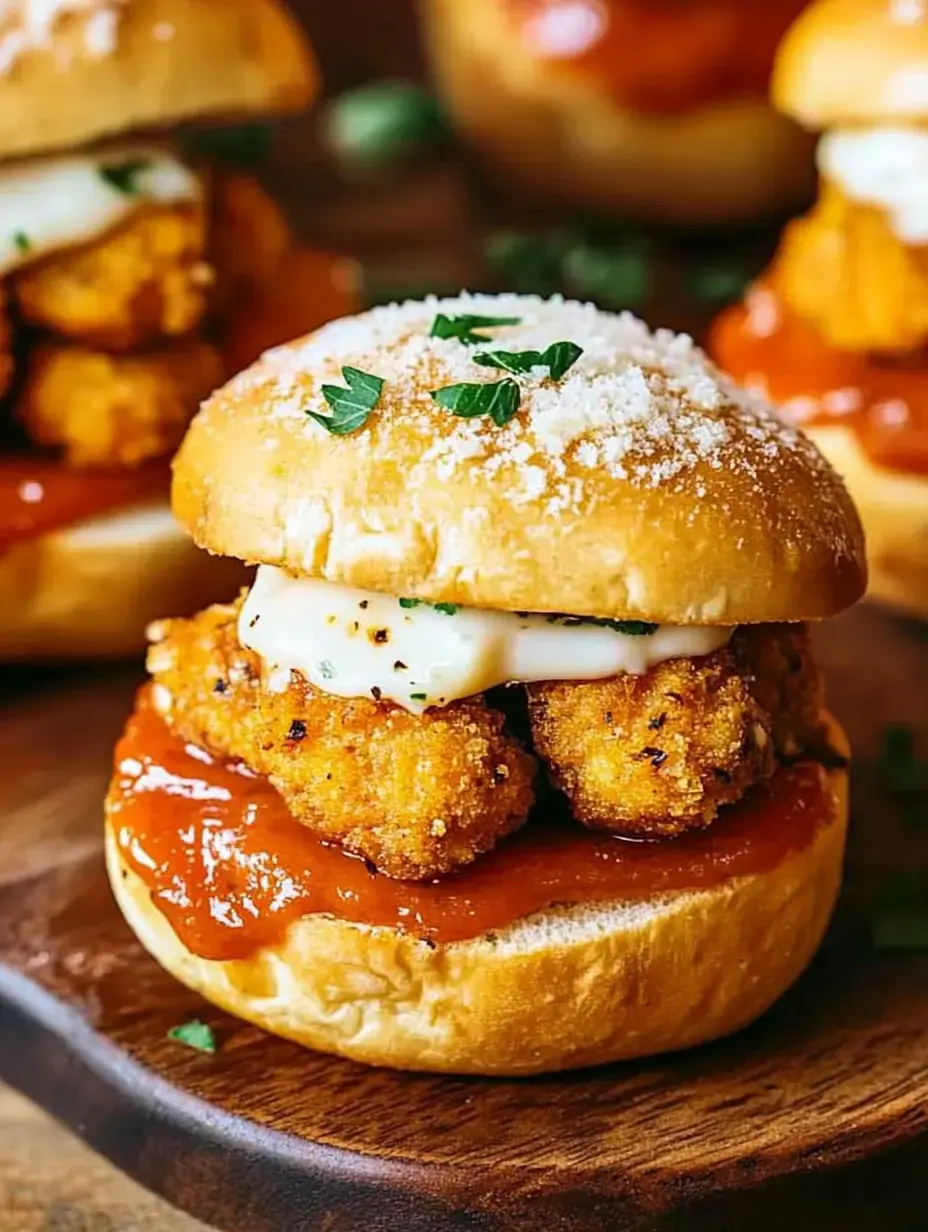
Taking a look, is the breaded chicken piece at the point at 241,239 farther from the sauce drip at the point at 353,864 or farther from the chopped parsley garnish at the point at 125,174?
the sauce drip at the point at 353,864

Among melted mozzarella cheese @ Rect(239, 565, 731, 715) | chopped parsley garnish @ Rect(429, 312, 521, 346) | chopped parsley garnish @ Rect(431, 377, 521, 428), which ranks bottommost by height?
melted mozzarella cheese @ Rect(239, 565, 731, 715)

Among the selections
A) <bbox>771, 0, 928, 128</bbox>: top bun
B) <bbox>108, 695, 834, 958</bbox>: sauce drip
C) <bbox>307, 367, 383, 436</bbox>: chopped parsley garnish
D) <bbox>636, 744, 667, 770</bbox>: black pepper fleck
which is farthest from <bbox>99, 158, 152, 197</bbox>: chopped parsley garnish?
<bbox>636, 744, 667, 770</bbox>: black pepper fleck

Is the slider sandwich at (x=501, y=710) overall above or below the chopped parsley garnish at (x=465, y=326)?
below

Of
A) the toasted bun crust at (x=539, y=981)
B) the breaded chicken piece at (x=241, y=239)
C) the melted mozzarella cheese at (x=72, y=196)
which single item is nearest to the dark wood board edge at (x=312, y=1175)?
the toasted bun crust at (x=539, y=981)

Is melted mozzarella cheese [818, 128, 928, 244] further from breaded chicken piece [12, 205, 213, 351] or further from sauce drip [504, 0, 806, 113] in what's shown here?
breaded chicken piece [12, 205, 213, 351]

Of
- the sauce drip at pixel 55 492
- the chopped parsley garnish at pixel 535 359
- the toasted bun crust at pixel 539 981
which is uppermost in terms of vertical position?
the chopped parsley garnish at pixel 535 359

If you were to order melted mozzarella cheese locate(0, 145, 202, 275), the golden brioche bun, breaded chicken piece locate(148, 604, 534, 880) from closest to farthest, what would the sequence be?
breaded chicken piece locate(148, 604, 534, 880), melted mozzarella cheese locate(0, 145, 202, 275), the golden brioche bun

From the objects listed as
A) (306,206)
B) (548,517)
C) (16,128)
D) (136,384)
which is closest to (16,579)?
(136,384)
